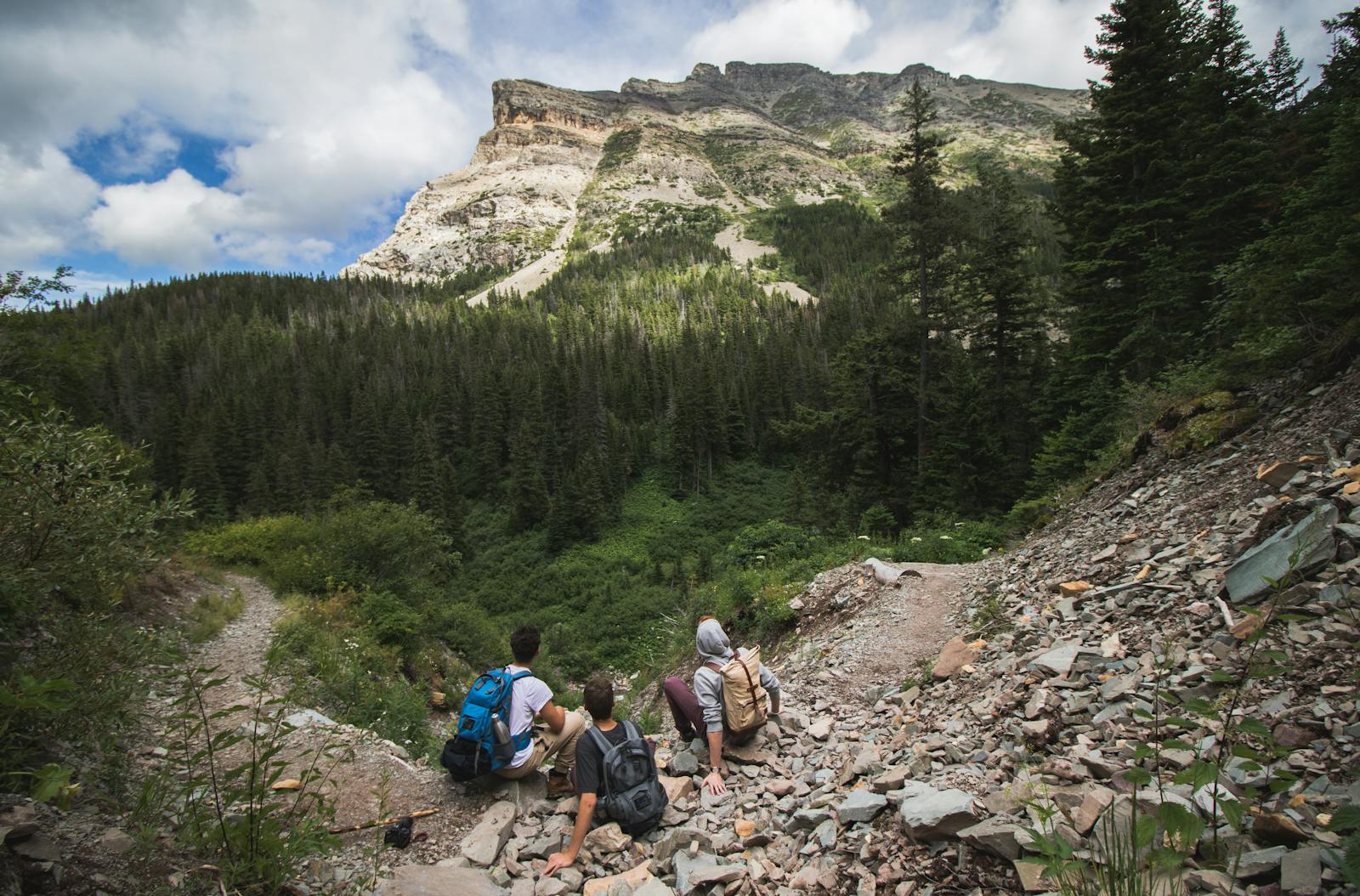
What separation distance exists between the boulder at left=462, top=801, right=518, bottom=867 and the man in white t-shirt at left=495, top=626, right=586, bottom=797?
34cm

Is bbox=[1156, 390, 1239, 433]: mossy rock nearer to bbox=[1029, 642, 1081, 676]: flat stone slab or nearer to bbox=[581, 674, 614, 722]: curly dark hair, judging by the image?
bbox=[1029, 642, 1081, 676]: flat stone slab

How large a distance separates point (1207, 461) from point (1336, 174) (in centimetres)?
470

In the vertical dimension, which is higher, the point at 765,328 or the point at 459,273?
the point at 459,273

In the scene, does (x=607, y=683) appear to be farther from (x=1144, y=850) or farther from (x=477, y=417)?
(x=477, y=417)

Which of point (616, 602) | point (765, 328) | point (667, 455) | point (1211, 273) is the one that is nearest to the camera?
point (1211, 273)

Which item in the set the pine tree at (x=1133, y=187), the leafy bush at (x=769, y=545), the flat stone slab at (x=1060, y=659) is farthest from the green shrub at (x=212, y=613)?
the pine tree at (x=1133, y=187)

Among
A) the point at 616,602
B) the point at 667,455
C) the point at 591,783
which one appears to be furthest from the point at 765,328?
the point at 591,783

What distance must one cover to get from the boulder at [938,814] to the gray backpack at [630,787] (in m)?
Answer: 2.07

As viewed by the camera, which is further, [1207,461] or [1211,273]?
[1211,273]

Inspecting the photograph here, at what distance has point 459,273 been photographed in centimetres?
15525

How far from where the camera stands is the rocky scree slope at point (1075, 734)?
270cm

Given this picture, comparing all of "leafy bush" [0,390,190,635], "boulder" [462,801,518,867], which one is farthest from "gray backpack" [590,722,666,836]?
"leafy bush" [0,390,190,635]

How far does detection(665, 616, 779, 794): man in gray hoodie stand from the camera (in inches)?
209

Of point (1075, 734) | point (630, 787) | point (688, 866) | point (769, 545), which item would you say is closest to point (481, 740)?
point (630, 787)
